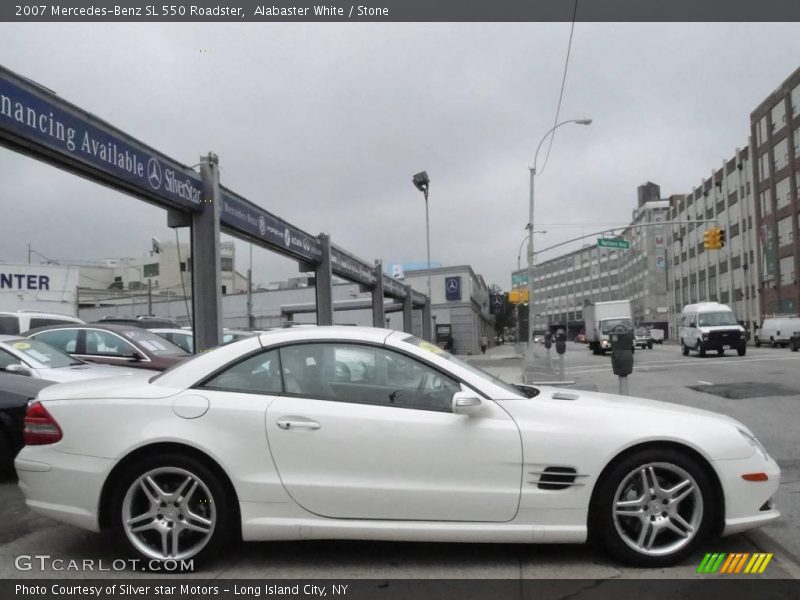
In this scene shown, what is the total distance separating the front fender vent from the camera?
11.9ft

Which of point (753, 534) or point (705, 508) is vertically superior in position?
point (705, 508)

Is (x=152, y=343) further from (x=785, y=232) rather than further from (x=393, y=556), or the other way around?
Answer: (x=785, y=232)

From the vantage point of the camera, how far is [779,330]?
123 feet

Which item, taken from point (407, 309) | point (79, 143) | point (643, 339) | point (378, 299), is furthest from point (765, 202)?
point (79, 143)

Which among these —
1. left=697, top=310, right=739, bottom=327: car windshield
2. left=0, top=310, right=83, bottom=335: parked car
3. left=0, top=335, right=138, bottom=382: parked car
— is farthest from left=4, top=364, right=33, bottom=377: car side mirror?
left=697, top=310, right=739, bottom=327: car windshield

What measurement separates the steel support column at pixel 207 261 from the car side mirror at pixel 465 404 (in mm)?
7664

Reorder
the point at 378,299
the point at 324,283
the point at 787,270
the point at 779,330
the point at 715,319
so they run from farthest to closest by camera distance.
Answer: the point at 787,270 → the point at 779,330 → the point at 715,319 → the point at 378,299 → the point at 324,283

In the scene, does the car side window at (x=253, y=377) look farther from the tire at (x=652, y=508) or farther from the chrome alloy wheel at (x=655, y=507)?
the chrome alloy wheel at (x=655, y=507)

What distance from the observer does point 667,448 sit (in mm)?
3705

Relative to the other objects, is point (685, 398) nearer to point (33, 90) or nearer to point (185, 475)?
point (185, 475)

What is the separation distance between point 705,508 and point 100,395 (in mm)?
3534

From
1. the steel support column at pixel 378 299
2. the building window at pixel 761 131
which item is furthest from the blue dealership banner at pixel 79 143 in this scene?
the building window at pixel 761 131

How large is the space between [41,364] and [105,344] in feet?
9.41

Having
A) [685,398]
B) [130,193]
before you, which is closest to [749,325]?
[685,398]
